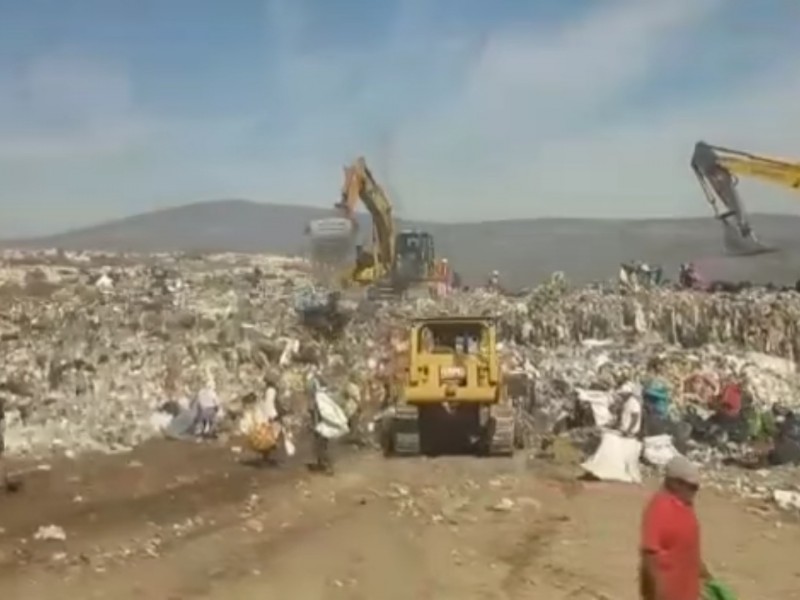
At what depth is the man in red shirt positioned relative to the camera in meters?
5.26

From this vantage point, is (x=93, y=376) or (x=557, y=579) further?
(x=93, y=376)

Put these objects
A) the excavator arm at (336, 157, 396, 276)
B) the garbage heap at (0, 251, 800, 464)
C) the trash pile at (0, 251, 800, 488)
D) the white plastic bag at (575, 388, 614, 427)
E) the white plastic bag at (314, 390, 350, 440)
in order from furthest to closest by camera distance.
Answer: the excavator arm at (336, 157, 396, 276)
the garbage heap at (0, 251, 800, 464)
the trash pile at (0, 251, 800, 488)
the white plastic bag at (575, 388, 614, 427)
the white plastic bag at (314, 390, 350, 440)

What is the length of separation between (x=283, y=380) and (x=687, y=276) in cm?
1530

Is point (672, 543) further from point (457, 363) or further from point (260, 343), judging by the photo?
point (260, 343)

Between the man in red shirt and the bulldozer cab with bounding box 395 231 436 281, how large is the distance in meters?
24.5

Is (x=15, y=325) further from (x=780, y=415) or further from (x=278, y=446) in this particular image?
(x=780, y=415)

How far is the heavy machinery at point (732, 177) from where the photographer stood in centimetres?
2898

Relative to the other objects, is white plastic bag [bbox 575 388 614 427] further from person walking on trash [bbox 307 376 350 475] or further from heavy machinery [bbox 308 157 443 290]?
heavy machinery [bbox 308 157 443 290]

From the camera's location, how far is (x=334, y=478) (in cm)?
1288

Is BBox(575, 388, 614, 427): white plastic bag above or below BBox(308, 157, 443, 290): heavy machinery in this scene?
below

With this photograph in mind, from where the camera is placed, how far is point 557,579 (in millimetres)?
8914

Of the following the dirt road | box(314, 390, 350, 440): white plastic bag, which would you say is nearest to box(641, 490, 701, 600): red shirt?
the dirt road

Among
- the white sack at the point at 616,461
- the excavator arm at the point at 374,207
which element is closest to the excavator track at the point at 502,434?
the white sack at the point at 616,461

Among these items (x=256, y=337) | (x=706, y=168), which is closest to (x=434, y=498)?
(x=256, y=337)
